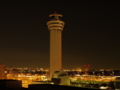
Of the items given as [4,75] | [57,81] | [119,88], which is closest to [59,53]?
[4,75]

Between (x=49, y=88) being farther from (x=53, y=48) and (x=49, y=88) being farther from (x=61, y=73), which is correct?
(x=53, y=48)

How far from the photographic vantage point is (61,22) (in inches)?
4028

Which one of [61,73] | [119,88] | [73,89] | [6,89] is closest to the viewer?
[73,89]

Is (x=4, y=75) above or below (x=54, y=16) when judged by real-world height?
below

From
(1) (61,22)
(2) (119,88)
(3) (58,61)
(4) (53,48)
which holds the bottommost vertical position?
(2) (119,88)

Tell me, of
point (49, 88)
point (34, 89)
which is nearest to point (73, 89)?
point (49, 88)

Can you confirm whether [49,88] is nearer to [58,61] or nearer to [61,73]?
[61,73]

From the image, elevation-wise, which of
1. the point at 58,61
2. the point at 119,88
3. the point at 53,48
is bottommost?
the point at 119,88

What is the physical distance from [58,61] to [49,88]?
87047mm

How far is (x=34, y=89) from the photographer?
14.9 m

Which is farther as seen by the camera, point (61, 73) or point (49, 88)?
point (61, 73)

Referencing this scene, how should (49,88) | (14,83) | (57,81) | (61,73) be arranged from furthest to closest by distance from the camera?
(61,73) → (57,81) → (14,83) → (49,88)

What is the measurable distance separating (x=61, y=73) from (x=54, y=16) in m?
49.2

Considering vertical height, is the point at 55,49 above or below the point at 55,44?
below
